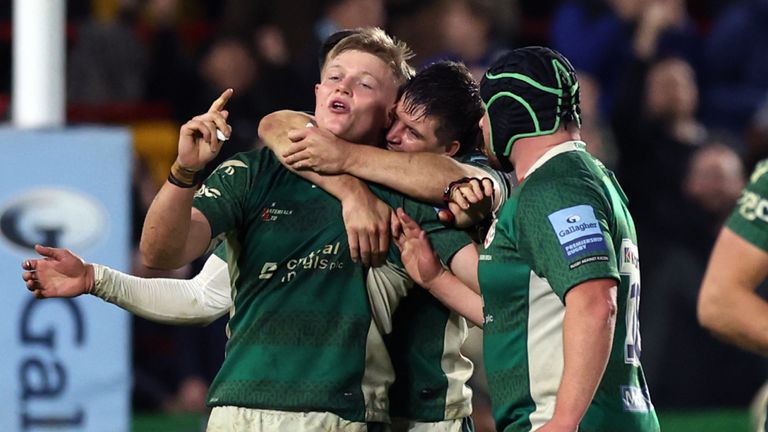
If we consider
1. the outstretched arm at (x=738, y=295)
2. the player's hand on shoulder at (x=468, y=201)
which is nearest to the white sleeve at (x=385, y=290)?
the player's hand on shoulder at (x=468, y=201)

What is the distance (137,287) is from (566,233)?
1.44m

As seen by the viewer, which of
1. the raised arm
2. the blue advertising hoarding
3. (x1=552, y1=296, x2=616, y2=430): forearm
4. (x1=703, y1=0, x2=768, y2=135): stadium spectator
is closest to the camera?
(x1=552, y1=296, x2=616, y2=430): forearm

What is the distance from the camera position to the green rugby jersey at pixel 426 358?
500 centimetres

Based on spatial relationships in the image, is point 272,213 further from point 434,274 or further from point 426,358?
point 426,358

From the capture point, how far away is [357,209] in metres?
4.77

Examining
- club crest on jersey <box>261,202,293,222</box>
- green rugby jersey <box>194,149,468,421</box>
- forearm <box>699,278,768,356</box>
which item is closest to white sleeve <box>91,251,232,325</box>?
green rugby jersey <box>194,149,468,421</box>

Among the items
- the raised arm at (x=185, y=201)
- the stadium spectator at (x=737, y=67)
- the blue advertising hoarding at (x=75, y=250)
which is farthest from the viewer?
the stadium spectator at (x=737, y=67)

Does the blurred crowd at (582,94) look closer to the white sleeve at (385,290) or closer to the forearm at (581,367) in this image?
the white sleeve at (385,290)

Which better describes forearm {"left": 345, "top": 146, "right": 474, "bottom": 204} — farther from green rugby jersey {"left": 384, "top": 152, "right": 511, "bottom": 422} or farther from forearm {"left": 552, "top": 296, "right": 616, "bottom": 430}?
forearm {"left": 552, "top": 296, "right": 616, "bottom": 430}

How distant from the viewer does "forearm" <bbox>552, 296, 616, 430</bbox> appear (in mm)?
4070

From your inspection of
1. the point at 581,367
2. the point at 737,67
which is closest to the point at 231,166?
the point at 581,367

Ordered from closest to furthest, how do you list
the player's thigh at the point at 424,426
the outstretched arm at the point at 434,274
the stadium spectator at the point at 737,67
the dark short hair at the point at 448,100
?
the outstretched arm at the point at 434,274, the dark short hair at the point at 448,100, the player's thigh at the point at 424,426, the stadium spectator at the point at 737,67

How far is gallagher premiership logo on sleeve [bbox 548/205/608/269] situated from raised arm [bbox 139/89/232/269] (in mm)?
995

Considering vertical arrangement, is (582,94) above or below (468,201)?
below
